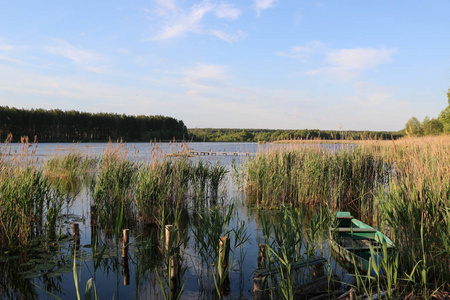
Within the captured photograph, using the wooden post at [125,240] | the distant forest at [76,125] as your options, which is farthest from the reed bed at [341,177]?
the distant forest at [76,125]

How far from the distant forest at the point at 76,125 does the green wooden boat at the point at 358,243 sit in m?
49.9

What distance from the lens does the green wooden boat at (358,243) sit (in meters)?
4.66

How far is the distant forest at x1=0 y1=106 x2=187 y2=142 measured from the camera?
57.3 meters

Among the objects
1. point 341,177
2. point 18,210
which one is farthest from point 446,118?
point 18,210

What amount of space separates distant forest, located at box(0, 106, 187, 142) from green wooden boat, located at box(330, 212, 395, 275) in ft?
164

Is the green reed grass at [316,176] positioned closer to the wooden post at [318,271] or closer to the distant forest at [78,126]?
the wooden post at [318,271]

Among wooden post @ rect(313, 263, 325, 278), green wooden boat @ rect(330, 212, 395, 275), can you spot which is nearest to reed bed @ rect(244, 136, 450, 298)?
green wooden boat @ rect(330, 212, 395, 275)

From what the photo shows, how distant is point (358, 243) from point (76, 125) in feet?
219

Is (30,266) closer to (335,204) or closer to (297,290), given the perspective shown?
(297,290)

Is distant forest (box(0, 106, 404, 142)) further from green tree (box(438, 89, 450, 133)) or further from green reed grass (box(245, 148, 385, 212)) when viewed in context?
green reed grass (box(245, 148, 385, 212))

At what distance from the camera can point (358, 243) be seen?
503 centimetres

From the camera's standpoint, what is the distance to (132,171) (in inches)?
359

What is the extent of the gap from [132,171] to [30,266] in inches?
158

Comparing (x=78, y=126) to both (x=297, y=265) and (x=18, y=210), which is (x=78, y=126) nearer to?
(x=18, y=210)
